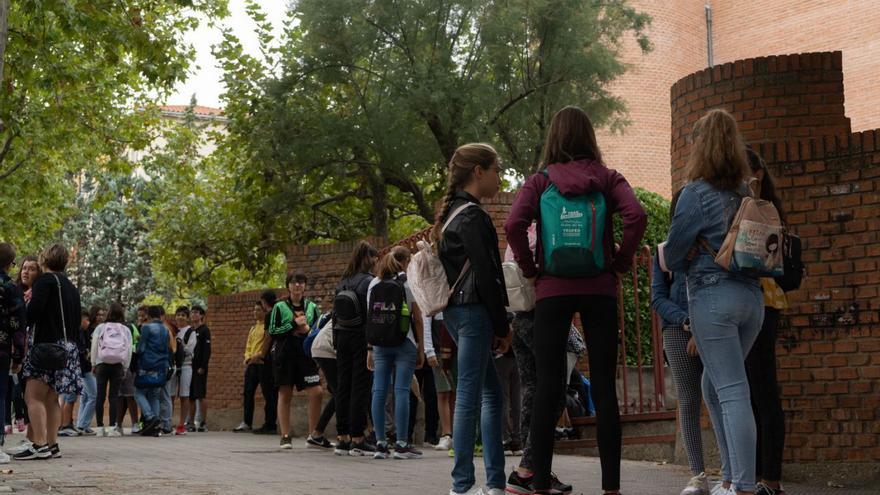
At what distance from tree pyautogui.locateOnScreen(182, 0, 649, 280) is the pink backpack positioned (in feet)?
15.5

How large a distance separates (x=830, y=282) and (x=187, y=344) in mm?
12573

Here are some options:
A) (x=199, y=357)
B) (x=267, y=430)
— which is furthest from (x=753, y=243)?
(x=199, y=357)

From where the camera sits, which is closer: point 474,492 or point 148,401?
point 474,492

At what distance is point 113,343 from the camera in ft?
53.6

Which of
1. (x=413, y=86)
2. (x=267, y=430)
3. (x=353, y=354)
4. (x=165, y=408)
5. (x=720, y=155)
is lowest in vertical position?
(x=267, y=430)

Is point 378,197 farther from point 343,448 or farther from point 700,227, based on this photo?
point 700,227

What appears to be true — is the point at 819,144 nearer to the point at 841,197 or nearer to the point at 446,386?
the point at 841,197

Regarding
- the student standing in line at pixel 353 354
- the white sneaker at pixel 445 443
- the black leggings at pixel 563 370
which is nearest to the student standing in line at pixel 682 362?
the black leggings at pixel 563 370

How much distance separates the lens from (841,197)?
8.30 m

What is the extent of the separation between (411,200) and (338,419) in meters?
13.9

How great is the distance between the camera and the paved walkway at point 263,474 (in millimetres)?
7680

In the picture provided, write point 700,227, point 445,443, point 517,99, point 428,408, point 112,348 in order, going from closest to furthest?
point 700,227 < point 445,443 < point 428,408 < point 112,348 < point 517,99

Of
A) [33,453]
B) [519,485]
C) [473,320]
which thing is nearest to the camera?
[473,320]

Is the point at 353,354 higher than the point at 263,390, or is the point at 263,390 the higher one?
the point at 353,354
